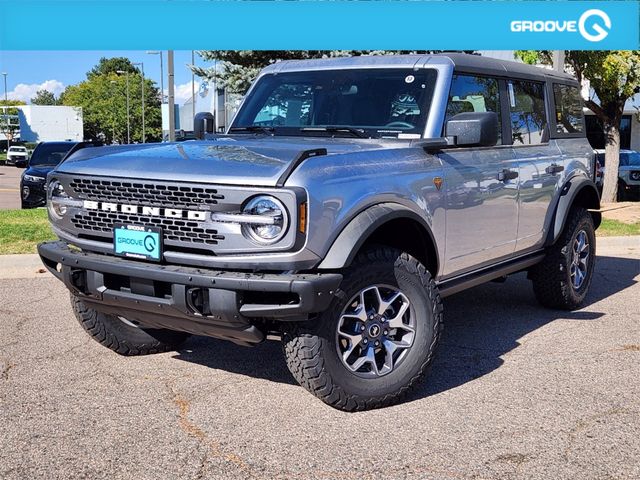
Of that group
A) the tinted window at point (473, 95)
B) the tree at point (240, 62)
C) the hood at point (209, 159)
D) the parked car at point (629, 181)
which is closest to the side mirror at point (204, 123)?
the hood at point (209, 159)

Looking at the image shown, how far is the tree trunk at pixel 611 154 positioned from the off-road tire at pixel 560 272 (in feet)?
33.2

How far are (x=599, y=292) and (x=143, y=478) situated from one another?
18.3 ft

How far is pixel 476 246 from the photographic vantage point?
5.21 meters

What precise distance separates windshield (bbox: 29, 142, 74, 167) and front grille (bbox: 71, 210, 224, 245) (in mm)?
12813

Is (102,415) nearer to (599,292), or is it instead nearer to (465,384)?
(465,384)

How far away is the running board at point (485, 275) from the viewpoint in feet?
16.4

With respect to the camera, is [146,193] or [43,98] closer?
[146,193]

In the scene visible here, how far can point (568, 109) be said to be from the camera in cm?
695

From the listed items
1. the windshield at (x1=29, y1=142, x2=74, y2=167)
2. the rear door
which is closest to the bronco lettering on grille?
the rear door

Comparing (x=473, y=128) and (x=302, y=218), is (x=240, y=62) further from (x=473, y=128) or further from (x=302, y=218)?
(x=302, y=218)

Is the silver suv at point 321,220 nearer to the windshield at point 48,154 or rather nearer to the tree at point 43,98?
the windshield at point 48,154

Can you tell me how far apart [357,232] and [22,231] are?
7542 millimetres

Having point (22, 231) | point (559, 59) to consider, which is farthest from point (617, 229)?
point (22, 231)

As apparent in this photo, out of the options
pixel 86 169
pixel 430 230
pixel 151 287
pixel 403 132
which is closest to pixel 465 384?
pixel 430 230
